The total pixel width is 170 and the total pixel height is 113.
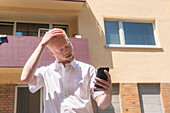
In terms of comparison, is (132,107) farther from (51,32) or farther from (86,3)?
(51,32)

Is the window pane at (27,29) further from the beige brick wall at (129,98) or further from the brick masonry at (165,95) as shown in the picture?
the brick masonry at (165,95)

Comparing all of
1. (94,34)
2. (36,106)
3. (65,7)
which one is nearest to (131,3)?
(94,34)

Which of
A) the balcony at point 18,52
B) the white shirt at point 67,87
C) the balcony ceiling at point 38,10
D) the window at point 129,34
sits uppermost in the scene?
the balcony ceiling at point 38,10

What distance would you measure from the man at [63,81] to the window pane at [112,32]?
22.7 ft

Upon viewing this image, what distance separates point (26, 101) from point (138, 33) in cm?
532

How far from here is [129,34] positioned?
29.9 feet

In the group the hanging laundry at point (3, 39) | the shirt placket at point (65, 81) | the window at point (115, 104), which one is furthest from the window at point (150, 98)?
the shirt placket at point (65, 81)

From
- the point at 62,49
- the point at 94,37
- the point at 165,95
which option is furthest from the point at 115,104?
the point at 62,49

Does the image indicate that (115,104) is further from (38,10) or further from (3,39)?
(38,10)

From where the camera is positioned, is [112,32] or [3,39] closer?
[3,39]

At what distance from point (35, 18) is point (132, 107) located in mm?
5277

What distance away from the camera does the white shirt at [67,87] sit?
1.76 m

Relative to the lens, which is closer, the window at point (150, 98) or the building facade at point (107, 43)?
the building facade at point (107, 43)

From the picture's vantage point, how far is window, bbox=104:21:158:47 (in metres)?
8.86
